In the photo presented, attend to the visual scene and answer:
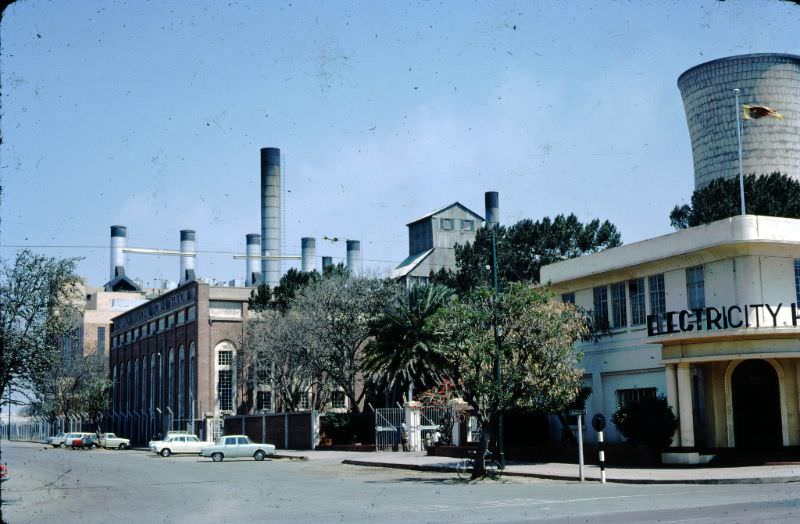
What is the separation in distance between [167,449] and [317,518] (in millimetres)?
46239

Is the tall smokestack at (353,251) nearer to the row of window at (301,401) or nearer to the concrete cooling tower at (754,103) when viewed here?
the row of window at (301,401)

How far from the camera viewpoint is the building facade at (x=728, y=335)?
1261 inches

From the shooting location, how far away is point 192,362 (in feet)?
266

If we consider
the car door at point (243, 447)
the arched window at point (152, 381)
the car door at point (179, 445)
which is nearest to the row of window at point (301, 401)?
the car door at point (179, 445)

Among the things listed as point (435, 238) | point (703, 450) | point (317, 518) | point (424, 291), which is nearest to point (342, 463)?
point (424, 291)

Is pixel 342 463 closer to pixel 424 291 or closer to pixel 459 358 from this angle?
pixel 424 291

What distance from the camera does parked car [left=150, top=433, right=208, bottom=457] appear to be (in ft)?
202

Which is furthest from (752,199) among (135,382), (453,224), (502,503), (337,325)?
(135,382)

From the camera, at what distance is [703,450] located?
108 feet

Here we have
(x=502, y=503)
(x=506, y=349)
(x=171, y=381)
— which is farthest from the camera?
(x=171, y=381)

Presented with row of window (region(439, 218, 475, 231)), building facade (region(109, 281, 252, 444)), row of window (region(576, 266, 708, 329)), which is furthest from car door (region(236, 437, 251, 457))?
row of window (region(439, 218, 475, 231))

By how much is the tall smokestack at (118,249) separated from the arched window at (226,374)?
5524cm

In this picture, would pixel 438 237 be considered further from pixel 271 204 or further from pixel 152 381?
pixel 152 381

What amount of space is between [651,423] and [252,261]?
9714cm
